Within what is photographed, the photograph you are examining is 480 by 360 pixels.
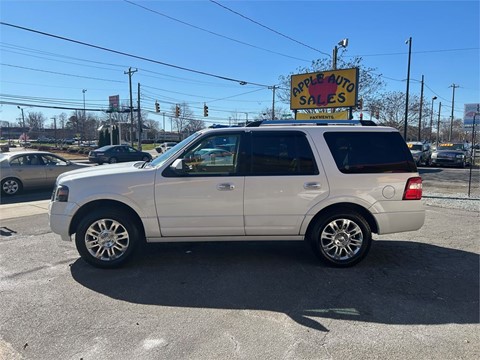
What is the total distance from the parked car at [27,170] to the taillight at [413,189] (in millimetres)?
10950

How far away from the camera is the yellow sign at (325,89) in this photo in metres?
14.6

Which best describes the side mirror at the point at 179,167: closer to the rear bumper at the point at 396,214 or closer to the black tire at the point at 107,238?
the black tire at the point at 107,238

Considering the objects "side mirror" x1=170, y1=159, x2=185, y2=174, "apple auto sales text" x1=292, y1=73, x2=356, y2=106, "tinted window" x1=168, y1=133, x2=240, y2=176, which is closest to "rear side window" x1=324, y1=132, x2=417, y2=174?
"tinted window" x1=168, y1=133, x2=240, y2=176

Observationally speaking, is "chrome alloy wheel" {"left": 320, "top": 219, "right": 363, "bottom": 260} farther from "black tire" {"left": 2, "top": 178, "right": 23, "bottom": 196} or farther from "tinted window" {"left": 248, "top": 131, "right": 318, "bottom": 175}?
"black tire" {"left": 2, "top": 178, "right": 23, "bottom": 196}

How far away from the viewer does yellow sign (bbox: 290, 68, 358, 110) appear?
14625 mm

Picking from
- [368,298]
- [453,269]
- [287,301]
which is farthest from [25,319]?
[453,269]

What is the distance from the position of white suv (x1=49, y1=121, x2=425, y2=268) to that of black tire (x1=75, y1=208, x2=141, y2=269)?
0.01m

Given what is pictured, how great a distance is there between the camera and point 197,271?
175 inches

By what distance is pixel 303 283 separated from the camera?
410 cm

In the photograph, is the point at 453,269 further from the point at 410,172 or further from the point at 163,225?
the point at 163,225

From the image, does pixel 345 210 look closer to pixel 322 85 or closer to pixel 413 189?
pixel 413 189

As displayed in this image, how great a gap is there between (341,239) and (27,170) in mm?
10525

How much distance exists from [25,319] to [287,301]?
100 inches

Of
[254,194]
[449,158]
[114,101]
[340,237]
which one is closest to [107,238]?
[254,194]
